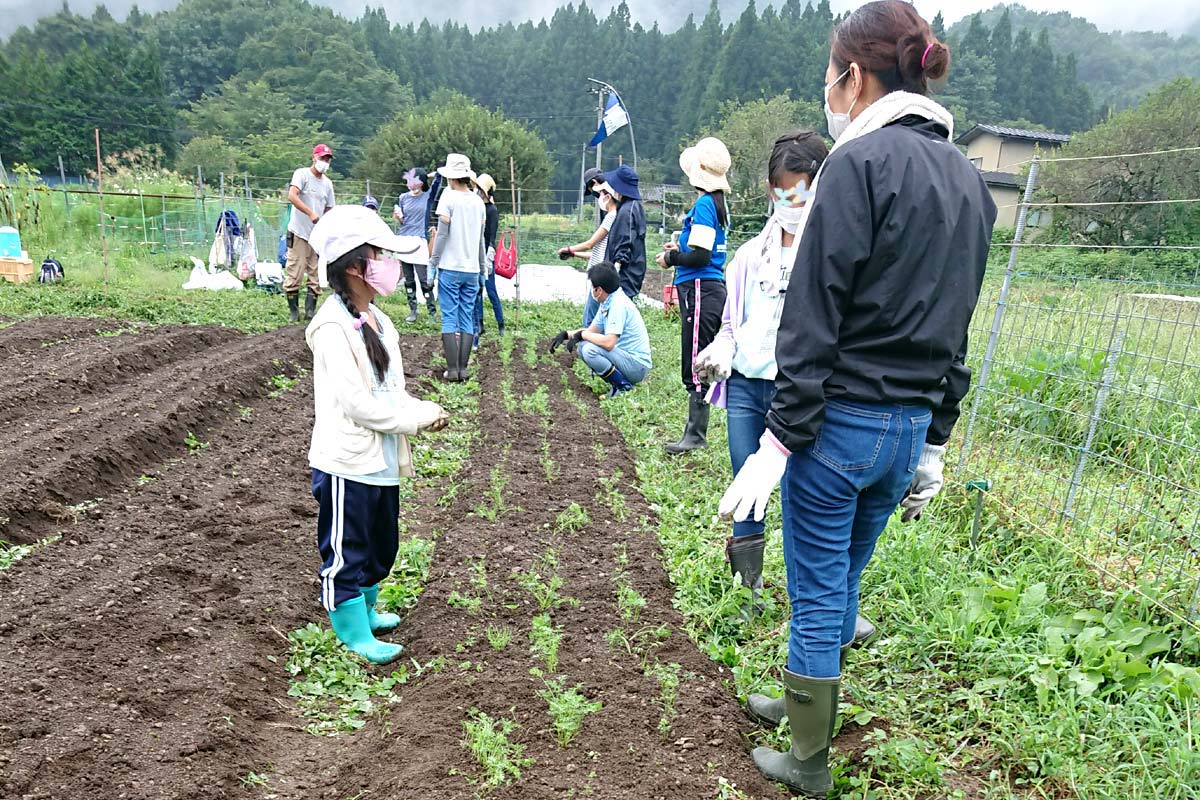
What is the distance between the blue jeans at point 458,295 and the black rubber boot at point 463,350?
12 centimetres

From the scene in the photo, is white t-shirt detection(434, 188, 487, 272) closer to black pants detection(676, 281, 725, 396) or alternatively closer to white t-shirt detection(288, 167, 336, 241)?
black pants detection(676, 281, 725, 396)

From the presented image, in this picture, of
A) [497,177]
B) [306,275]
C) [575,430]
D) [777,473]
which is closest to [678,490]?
[575,430]

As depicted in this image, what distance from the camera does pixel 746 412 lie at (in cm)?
325

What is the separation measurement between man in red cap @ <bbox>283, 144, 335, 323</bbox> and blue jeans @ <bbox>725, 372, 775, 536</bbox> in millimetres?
7031

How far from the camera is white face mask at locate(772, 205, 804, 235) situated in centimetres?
289

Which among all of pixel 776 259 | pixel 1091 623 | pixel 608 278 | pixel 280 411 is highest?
pixel 776 259

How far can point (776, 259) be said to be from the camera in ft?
9.30

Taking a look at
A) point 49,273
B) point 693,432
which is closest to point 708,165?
point 693,432

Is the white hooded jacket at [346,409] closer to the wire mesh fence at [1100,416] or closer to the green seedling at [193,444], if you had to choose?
the wire mesh fence at [1100,416]

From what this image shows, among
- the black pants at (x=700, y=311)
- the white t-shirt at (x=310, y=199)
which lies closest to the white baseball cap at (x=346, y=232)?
the black pants at (x=700, y=311)

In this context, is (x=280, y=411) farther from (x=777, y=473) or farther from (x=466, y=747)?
(x=777, y=473)

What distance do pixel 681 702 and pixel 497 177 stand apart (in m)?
44.6

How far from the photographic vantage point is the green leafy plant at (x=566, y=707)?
252 cm

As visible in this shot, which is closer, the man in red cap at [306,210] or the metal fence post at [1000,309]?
the metal fence post at [1000,309]
